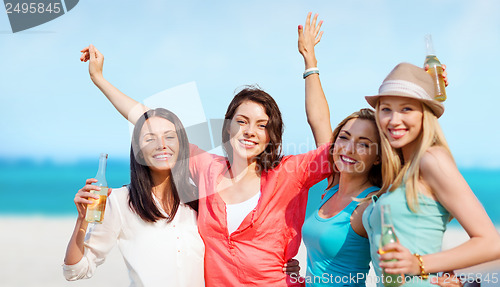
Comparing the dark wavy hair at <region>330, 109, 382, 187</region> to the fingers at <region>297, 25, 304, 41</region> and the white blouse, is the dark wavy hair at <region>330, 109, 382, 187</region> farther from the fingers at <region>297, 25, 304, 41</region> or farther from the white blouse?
the white blouse

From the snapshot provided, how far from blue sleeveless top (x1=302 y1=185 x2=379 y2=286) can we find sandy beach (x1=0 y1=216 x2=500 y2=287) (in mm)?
3167

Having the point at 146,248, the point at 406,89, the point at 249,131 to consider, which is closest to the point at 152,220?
the point at 146,248

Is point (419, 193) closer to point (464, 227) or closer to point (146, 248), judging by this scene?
point (464, 227)

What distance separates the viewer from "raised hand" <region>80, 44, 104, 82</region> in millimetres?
4062

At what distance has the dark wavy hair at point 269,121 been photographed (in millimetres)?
3621

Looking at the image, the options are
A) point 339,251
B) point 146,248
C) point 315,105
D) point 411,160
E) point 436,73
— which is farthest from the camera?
point 315,105

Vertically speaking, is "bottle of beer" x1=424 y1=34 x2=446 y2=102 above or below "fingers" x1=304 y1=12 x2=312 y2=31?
below

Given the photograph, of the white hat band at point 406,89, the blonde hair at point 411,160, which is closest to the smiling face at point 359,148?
the blonde hair at point 411,160

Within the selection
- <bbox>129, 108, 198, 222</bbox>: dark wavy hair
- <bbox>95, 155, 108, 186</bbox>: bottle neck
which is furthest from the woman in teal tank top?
<bbox>95, 155, 108, 186</bbox>: bottle neck

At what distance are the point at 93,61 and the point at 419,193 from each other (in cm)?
289

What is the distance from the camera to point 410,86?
2643 mm

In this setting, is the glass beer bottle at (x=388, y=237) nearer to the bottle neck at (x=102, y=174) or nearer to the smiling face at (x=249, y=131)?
the smiling face at (x=249, y=131)

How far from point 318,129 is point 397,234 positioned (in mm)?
1378

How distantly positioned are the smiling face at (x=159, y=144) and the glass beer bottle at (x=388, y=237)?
5.37 feet
